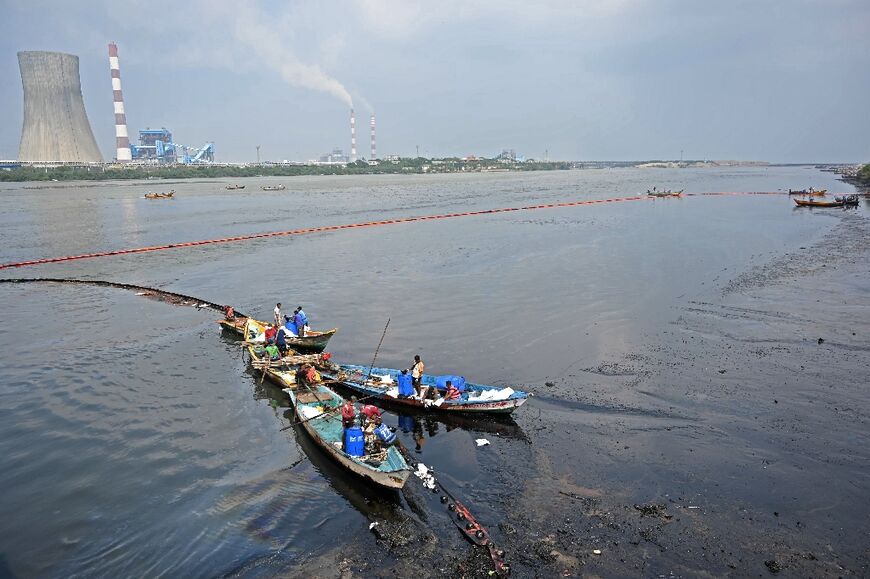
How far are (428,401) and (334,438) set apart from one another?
326cm

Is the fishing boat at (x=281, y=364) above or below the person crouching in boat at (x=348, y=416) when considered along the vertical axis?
below

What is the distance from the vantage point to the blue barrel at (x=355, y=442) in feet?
45.1

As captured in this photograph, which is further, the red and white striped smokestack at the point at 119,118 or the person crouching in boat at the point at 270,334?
the red and white striped smokestack at the point at 119,118

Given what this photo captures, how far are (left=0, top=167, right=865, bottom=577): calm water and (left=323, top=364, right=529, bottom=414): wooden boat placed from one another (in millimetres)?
577

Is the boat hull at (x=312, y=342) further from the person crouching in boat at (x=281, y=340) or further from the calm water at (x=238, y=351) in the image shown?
the calm water at (x=238, y=351)

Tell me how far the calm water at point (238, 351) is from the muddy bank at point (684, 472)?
0.98 m

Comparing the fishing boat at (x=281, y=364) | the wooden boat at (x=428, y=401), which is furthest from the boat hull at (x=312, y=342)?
the wooden boat at (x=428, y=401)

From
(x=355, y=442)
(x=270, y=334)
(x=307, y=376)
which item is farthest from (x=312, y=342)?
(x=355, y=442)

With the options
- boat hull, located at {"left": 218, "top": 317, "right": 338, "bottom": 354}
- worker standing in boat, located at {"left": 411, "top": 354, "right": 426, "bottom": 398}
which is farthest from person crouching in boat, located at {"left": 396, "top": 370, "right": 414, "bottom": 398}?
boat hull, located at {"left": 218, "top": 317, "right": 338, "bottom": 354}

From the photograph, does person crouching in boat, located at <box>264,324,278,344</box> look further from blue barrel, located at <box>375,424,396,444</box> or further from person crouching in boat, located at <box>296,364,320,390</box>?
blue barrel, located at <box>375,424,396,444</box>

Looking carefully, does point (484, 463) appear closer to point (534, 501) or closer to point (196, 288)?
→ point (534, 501)

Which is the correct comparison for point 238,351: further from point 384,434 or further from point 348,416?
point 384,434

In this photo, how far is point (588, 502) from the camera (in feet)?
42.2

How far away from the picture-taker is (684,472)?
14.0 meters
